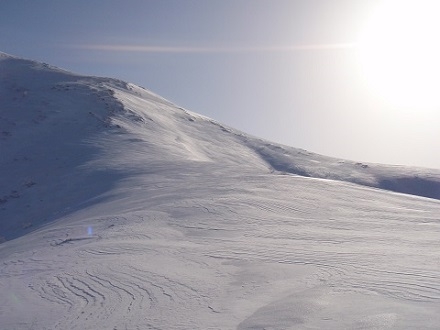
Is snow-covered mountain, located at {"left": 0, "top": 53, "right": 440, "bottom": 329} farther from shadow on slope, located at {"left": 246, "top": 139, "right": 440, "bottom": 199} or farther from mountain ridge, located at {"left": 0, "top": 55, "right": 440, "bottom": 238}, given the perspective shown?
shadow on slope, located at {"left": 246, "top": 139, "right": 440, "bottom": 199}

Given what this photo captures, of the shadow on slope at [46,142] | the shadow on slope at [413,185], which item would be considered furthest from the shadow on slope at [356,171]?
the shadow on slope at [46,142]

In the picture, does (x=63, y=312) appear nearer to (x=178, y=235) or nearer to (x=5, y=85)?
(x=178, y=235)

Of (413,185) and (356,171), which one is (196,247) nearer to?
(413,185)

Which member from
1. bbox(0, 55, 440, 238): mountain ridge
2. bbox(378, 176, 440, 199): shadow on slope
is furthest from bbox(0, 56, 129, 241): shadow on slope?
bbox(378, 176, 440, 199): shadow on slope

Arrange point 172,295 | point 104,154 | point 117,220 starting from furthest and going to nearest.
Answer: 1. point 104,154
2. point 117,220
3. point 172,295

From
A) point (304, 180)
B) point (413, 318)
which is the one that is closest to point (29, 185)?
point (304, 180)

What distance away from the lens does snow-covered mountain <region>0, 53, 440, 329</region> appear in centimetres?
728

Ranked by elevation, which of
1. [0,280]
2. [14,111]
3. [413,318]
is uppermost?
[14,111]

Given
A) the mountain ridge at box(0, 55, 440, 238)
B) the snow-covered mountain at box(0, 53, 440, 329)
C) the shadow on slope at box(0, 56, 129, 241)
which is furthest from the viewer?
the mountain ridge at box(0, 55, 440, 238)

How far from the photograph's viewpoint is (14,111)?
41.8 meters

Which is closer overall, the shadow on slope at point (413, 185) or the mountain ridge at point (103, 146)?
the mountain ridge at point (103, 146)

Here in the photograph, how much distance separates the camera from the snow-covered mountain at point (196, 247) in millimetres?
7281

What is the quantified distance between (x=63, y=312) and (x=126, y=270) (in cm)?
211

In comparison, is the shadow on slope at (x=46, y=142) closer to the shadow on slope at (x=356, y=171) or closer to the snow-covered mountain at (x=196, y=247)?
the snow-covered mountain at (x=196, y=247)
